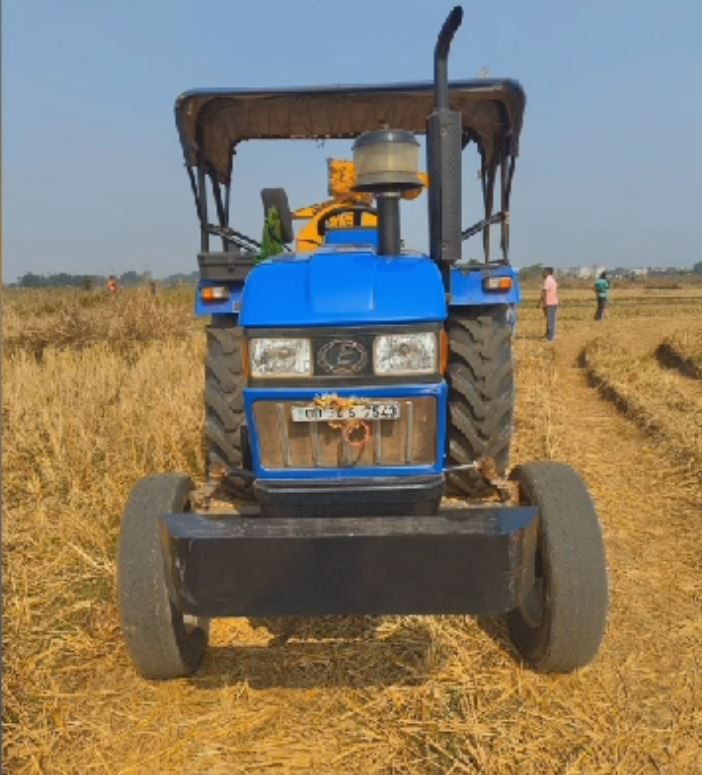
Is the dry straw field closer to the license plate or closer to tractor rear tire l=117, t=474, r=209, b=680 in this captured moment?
tractor rear tire l=117, t=474, r=209, b=680

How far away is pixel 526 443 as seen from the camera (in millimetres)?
6055

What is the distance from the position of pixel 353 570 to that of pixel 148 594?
82cm

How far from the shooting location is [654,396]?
785cm

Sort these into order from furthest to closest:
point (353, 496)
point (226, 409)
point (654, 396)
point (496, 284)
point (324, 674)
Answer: point (654, 396) < point (496, 284) < point (226, 409) < point (324, 674) < point (353, 496)

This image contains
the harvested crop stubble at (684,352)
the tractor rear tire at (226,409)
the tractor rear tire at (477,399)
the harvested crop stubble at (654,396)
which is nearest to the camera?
the tractor rear tire at (477,399)

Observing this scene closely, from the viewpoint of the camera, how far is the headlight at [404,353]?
2389 mm

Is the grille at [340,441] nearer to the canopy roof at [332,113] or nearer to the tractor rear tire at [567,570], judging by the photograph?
the tractor rear tire at [567,570]

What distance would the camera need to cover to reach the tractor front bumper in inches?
85.6

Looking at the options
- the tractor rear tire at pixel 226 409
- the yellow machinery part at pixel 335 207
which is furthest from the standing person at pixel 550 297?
the tractor rear tire at pixel 226 409

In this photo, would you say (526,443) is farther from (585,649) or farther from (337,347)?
(337,347)

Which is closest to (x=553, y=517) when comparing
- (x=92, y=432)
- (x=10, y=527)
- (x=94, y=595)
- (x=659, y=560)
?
(x=659, y=560)

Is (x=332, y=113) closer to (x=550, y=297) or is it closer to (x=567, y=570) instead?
(x=567, y=570)

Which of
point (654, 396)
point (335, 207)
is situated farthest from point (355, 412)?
point (654, 396)

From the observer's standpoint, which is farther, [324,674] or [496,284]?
[496,284]
